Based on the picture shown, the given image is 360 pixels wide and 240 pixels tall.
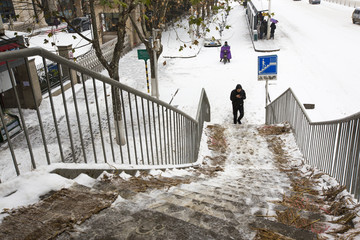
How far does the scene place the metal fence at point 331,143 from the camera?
12.0 ft

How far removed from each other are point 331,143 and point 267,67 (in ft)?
23.9

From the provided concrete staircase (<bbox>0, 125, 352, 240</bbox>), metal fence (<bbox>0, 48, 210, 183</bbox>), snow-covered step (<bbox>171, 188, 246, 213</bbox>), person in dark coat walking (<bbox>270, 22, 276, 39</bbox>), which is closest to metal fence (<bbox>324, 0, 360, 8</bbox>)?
person in dark coat walking (<bbox>270, 22, 276, 39</bbox>)

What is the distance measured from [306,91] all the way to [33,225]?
1485 cm

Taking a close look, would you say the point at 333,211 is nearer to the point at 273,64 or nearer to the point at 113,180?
the point at 113,180

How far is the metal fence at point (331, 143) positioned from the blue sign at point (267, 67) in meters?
3.04

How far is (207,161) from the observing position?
682cm

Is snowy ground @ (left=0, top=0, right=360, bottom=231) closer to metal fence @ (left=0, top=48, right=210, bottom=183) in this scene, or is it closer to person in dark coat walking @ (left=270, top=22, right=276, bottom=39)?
person in dark coat walking @ (left=270, top=22, right=276, bottom=39)

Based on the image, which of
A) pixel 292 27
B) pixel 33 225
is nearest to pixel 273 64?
pixel 33 225

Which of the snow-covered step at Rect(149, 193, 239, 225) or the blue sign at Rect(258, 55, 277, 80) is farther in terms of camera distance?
the blue sign at Rect(258, 55, 277, 80)

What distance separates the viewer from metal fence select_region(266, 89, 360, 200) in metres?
3.65

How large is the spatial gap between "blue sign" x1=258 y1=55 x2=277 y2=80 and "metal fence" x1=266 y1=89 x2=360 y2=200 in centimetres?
304

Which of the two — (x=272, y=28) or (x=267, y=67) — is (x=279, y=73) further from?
(x=272, y=28)

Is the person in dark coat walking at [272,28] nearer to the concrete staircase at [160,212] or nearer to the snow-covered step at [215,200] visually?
the concrete staircase at [160,212]

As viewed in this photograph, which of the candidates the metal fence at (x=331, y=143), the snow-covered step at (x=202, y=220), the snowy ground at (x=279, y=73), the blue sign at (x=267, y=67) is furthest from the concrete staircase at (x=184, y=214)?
the blue sign at (x=267, y=67)
